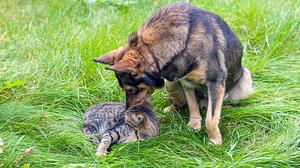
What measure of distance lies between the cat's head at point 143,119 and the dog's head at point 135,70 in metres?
0.07

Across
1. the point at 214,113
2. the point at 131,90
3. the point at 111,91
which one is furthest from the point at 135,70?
the point at 111,91

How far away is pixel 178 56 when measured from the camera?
4391mm

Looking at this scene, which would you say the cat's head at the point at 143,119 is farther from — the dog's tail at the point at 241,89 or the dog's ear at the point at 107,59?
the dog's tail at the point at 241,89

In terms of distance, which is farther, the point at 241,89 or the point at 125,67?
the point at 241,89

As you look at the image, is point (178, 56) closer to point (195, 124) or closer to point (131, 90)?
point (131, 90)

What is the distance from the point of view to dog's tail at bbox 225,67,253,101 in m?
5.17

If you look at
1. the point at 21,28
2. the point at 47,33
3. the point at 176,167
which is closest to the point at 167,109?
the point at 176,167

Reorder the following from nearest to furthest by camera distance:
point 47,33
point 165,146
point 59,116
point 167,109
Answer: point 165,146 < point 59,116 < point 167,109 < point 47,33

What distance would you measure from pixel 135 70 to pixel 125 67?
11cm

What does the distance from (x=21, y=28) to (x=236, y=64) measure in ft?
10.7

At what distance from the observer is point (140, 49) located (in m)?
4.34

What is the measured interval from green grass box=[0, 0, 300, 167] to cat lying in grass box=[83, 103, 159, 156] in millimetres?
98

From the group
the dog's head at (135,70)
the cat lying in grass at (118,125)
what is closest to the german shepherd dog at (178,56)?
the dog's head at (135,70)

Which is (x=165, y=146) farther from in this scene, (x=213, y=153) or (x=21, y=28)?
(x=21, y=28)
